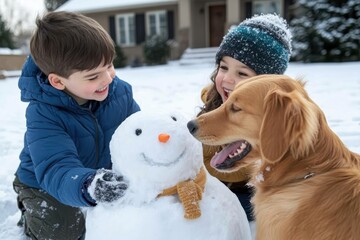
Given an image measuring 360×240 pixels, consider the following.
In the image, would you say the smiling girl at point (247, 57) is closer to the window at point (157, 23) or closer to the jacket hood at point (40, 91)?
the jacket hood at point (40, 91)

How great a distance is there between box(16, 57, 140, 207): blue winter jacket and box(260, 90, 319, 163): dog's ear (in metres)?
0.94

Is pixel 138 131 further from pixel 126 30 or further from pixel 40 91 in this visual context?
pixel 126 30

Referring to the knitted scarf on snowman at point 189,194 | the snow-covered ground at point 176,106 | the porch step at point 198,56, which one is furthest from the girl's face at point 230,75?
the porch step at point 198,56

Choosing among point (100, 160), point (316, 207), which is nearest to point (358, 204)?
point (316, 207)

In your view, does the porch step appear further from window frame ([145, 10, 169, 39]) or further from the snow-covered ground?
the snow-covered ground

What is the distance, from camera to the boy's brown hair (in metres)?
2.24

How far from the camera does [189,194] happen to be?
6.01ft

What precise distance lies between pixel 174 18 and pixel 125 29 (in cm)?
336

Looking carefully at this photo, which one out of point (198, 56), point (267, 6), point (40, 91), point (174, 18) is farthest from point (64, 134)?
point (174, 18)

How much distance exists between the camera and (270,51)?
2.78 m

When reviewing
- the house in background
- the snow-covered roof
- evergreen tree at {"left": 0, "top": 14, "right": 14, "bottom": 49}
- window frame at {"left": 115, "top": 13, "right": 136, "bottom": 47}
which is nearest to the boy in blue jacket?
the house in background

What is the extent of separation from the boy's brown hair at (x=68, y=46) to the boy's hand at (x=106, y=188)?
0.78m

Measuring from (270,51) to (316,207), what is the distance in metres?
1.43

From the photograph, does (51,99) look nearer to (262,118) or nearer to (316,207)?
(262,118)
